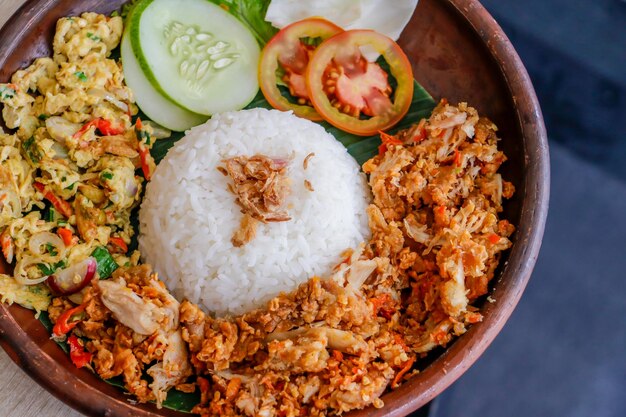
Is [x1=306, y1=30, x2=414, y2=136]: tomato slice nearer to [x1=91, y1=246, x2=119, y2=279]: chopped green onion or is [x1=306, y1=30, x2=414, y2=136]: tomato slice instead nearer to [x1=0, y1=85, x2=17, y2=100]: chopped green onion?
[x1=91, y1=246, x2=119, y2=279]: chopped green onion

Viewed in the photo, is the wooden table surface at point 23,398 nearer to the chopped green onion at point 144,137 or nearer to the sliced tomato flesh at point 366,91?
the chopped green onion at point 144,137

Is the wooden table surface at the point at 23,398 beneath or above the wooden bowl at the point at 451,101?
beneath

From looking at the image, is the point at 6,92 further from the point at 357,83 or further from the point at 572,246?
the point at 572,246

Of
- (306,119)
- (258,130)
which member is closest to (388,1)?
(306,119)

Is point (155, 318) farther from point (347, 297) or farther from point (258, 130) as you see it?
point (258, 130)

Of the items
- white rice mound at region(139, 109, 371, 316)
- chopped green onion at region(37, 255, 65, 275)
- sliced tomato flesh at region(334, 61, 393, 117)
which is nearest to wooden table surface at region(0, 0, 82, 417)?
chopped green onion at region(37, 255, 65, 275)

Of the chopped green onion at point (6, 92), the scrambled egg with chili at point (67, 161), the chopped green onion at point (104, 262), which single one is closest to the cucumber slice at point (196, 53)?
the scrambled egg with chili at point (67, 161)
